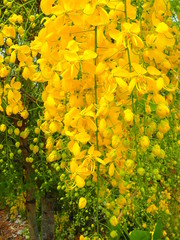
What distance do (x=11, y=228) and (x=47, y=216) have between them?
2339mm

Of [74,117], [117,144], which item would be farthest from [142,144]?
[74,117]

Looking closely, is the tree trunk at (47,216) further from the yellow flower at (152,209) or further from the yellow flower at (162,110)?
the yellow flower at (162,110)

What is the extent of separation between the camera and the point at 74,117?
0.78 m

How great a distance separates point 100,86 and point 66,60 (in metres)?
0.10

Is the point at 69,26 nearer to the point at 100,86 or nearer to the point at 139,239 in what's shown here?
the point at 100,86

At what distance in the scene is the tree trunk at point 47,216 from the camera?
2453 mm

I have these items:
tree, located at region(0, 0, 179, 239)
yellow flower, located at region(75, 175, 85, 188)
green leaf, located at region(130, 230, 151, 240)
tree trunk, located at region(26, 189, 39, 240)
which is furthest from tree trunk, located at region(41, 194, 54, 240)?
yellow flower, located at region(75, 175, 85, 188)

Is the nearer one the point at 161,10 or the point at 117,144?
the point at 117,144

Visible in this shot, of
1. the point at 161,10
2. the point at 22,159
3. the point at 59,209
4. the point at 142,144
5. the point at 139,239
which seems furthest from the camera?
the point at 59,209

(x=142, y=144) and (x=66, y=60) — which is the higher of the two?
(x=66, y=60)

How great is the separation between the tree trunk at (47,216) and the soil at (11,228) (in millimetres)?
1815

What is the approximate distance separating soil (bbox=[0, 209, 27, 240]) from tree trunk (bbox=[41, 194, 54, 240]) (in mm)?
1815

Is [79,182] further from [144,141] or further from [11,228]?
[11,228]

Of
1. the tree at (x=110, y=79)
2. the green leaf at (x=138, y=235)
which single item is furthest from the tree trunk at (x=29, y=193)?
the tree at (x=110, y=79)
